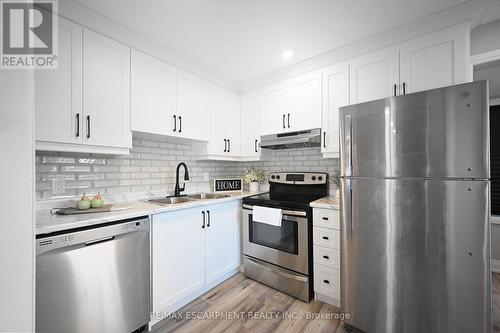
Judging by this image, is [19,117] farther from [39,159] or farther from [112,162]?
[112,162]

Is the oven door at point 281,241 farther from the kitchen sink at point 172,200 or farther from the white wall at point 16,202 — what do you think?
the white wall at point 16,202

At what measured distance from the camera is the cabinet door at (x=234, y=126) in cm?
285

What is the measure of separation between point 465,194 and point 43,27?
297 cm

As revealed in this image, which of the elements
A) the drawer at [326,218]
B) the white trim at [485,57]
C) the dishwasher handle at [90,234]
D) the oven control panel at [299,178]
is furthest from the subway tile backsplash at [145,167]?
the white trim at [485,57]

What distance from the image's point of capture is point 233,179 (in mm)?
3018

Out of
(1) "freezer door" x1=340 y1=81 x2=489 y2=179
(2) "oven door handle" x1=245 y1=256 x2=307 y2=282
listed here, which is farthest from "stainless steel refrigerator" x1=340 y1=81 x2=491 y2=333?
(2) "oven door handle" x1=245 y1=256 x2=307 y2=282

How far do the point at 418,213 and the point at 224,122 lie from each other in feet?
7.41

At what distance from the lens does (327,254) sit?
188 centimetres

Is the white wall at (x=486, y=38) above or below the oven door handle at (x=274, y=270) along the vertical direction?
above

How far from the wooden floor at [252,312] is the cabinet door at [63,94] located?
171cm

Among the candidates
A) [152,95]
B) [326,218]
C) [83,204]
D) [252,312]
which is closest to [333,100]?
[326,218]

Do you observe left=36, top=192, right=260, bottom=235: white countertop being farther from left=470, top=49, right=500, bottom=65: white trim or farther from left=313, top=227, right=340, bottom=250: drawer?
left=470, top=49, right=500, bottom=65: white trim

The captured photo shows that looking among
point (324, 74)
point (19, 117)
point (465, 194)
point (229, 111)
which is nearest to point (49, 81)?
point (19, 117)

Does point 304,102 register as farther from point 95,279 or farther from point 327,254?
point 95,279
